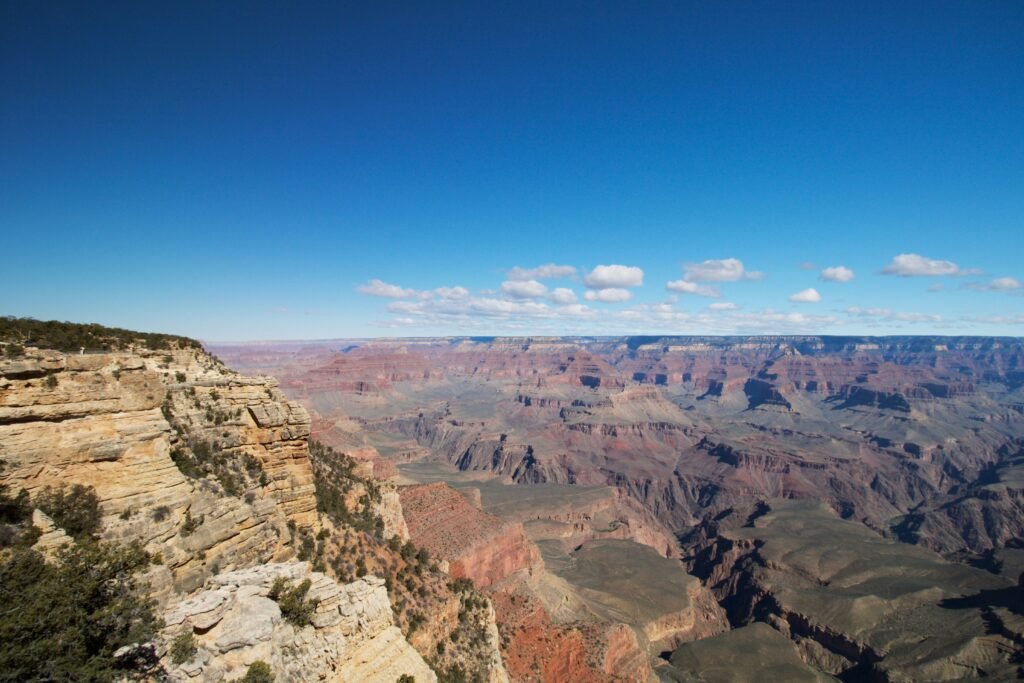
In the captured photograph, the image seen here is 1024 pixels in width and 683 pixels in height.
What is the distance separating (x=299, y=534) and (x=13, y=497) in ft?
30.0

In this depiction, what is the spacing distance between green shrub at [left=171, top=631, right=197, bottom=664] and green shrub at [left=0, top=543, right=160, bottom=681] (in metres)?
0.51

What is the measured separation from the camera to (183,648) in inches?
375

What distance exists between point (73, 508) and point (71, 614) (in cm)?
310

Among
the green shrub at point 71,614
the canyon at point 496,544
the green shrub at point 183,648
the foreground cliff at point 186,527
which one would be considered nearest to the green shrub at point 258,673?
the foreground cliff at point 186,527

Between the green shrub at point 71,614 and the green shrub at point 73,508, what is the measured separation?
683 mm

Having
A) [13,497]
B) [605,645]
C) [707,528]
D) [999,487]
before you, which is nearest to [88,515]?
[13,497]

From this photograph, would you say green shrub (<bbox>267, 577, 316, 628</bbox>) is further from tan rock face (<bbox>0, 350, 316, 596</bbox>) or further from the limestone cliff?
tan rock face (<bbox>0, 350, 316, 596</bbox>)

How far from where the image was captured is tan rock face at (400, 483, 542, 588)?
4841cm

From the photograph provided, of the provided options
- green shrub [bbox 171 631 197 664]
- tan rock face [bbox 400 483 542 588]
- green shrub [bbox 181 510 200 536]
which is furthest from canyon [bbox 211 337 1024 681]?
green shrub [bbox 171 631 197 664]

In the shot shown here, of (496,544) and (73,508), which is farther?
(496,544)

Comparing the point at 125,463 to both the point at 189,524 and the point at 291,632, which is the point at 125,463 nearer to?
the point at 189,524

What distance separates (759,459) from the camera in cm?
15562

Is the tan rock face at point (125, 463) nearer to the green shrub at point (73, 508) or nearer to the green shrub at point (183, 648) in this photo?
the green shrub at point (73, 508)

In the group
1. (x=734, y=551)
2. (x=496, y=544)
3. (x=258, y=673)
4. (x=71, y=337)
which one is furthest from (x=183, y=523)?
(x=734, y=551)
